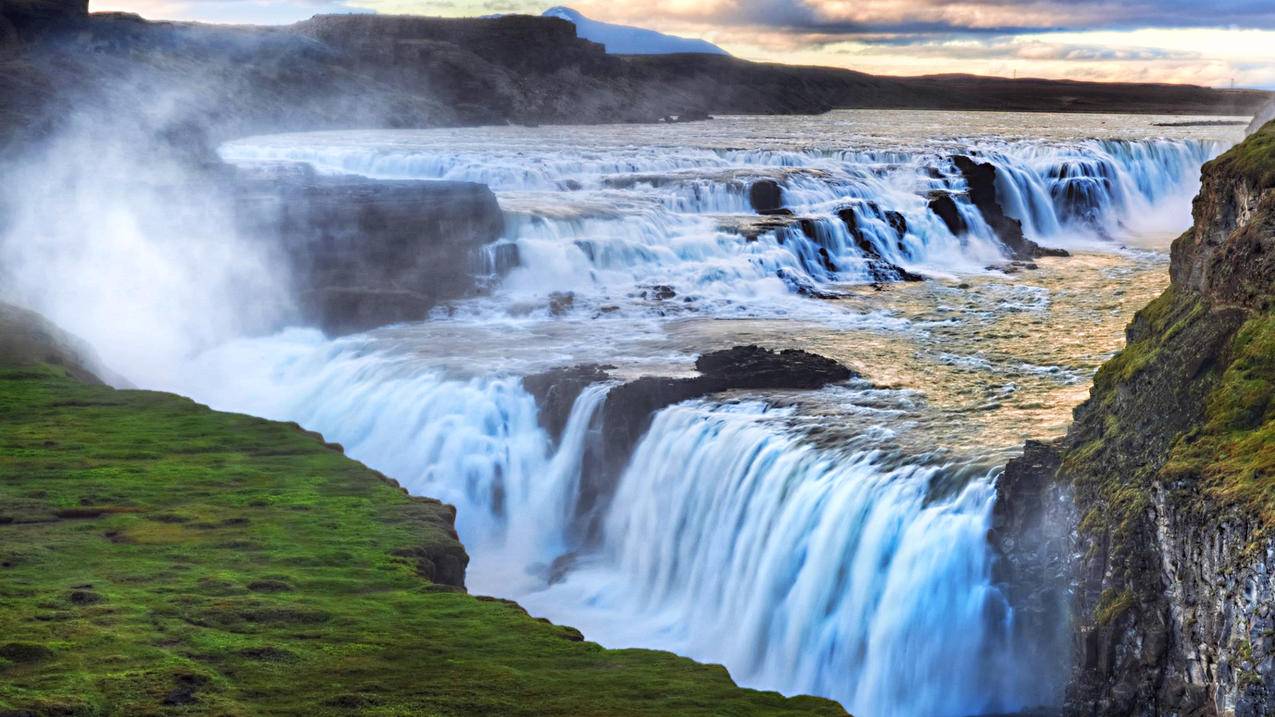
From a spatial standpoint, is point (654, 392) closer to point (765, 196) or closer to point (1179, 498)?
point (1179, 498)

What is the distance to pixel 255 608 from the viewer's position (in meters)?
14.7

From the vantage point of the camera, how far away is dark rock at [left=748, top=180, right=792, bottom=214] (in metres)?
49.5

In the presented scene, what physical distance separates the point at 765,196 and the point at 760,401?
85.5 feet

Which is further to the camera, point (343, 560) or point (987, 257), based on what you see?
point (987, 257)

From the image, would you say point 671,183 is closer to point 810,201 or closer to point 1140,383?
point 810,201

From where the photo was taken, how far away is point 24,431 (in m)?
21.6

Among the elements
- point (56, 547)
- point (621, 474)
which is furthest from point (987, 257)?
point (56, 547)

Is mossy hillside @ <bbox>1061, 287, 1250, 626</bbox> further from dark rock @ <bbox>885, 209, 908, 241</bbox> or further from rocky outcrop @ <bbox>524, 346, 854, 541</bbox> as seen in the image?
dark rock @ <bbox>885, 209, 908, 241</bbox>

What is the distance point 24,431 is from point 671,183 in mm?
32041

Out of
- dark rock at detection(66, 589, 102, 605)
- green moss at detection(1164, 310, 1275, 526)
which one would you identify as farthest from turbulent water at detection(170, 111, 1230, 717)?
dark rock at detection(66, 589, 102, 605)

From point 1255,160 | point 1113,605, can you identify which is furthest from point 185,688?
point 1255,160

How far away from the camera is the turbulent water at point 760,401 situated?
18375 mm

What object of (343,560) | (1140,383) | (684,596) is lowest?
(684,596)

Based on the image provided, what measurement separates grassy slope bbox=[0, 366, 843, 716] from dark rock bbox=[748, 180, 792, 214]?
29843mm
